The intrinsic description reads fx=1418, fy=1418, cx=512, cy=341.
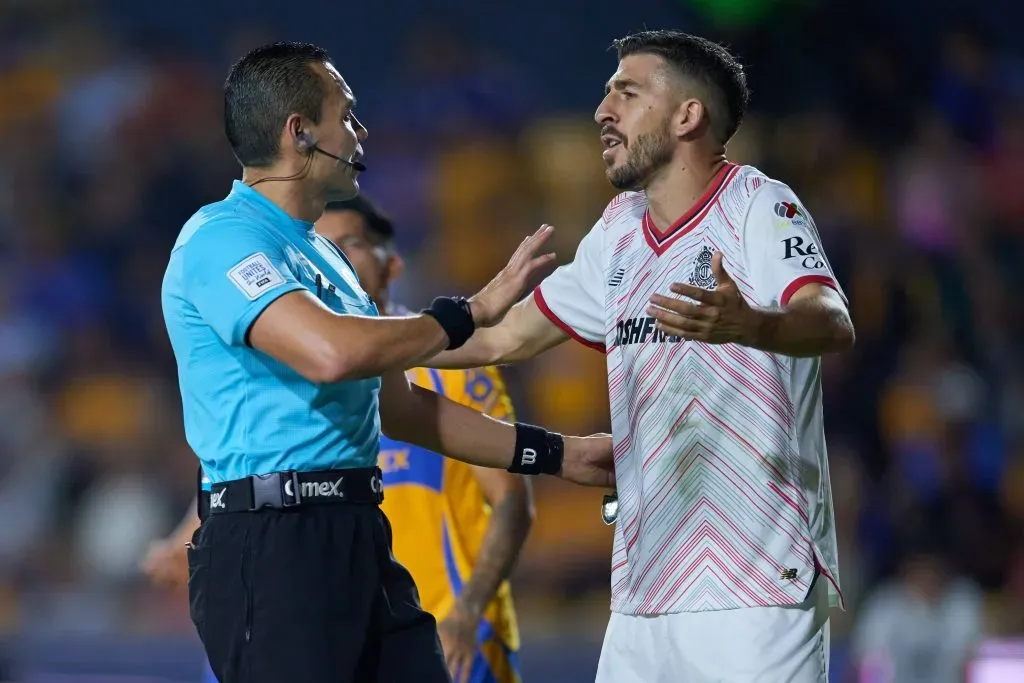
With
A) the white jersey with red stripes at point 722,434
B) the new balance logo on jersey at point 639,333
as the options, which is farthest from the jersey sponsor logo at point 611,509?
the new balance logo on jersey at point 639,333

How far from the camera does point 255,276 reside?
3.35m

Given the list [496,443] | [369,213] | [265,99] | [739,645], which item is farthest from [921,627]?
[265,99]

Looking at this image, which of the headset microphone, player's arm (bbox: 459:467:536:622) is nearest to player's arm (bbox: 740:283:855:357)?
the headset microphone

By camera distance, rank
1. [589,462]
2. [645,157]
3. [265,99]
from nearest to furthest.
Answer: [265,99] < [645,157] < [589,462]

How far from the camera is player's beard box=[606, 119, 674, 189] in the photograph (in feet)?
12.7

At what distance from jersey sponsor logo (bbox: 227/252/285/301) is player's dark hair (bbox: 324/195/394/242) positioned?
2.02 m

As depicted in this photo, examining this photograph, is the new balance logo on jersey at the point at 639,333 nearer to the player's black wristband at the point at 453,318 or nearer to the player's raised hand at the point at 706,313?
the player's black wristband at the point at 453,318

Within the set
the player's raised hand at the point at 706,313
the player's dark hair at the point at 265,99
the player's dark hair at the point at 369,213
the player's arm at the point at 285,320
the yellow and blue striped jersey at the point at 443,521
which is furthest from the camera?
the player's dark hair at the point at 369,213

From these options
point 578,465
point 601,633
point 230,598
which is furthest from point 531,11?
point 230,598

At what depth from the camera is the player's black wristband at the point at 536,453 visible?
4168 millimetres

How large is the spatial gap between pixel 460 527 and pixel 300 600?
1867 mm

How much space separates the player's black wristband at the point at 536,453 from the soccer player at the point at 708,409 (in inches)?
12.2

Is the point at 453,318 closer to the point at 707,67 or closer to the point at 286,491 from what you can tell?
the point at 286,491

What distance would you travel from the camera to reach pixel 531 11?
1095 cm
